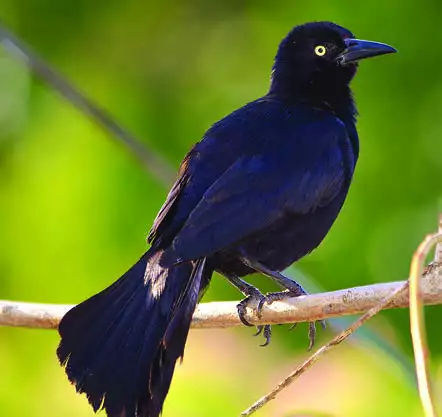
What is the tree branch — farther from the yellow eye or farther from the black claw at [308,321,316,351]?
the yellow eye

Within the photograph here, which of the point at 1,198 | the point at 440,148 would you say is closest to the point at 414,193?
the point at 440,148

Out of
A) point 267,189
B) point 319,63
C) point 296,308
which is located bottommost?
point 296,308

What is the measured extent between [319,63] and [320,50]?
54mm

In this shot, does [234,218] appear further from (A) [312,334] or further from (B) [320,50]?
(B) [320,50]

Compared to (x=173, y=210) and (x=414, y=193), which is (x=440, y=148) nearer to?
(x=414, y=193)

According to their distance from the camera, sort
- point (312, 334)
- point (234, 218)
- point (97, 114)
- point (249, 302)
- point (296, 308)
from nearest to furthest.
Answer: point (296, 308) < point (234, 218) < point (249, 302) < point (97, 114) < point (312, 334)

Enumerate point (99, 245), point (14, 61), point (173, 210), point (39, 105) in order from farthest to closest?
point (14, 61) < point (39, 105) < point (99, 245) < point (173, 210)

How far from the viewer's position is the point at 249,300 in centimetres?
404

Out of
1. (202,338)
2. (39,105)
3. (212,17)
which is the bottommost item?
(202,338)

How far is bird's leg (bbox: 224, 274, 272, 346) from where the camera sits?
390cm

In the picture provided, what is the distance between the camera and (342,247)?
497cm

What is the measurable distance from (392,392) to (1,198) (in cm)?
202

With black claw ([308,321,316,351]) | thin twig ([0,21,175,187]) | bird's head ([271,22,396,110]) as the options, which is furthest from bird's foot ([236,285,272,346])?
bird's head ([271,22,396,110])

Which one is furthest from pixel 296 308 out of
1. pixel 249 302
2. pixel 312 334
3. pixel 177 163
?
pixel 177 163
